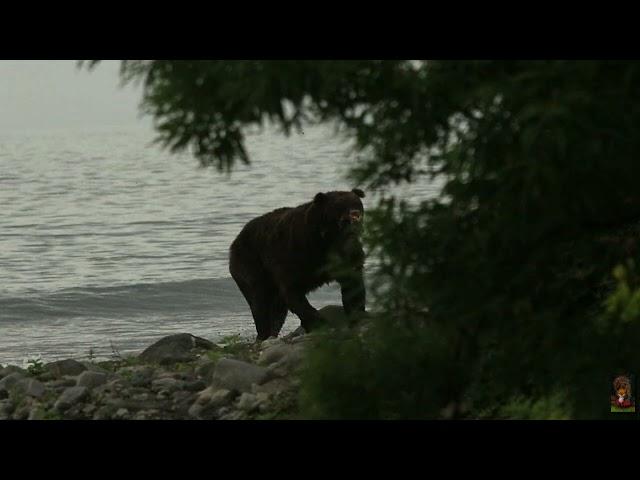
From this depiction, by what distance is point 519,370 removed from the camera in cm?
636

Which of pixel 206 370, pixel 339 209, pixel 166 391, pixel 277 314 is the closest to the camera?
pixel 166 391

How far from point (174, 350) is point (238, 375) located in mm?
2615

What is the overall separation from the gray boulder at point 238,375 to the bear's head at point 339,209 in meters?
3.26

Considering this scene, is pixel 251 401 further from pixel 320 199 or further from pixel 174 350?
pixel 320 199

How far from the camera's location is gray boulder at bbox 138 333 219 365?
1148 cm

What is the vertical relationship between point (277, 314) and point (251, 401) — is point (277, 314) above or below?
below

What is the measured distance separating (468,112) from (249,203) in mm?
24112

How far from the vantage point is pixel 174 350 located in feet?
39.0

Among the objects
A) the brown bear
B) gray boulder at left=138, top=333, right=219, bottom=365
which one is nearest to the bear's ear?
the brown bear

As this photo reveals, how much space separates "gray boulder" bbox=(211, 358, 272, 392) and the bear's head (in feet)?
10.7

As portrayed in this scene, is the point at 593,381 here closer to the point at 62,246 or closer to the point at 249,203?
the point at 62,246

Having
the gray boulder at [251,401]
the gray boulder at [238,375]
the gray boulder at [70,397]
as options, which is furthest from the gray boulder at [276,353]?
the gray boulder at [70,397]

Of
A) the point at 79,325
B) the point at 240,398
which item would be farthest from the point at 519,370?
the point at 79,325

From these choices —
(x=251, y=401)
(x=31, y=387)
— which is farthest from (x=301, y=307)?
(x=251, y=401)
